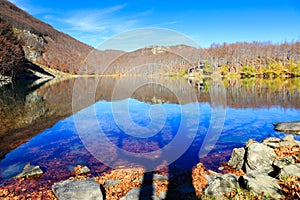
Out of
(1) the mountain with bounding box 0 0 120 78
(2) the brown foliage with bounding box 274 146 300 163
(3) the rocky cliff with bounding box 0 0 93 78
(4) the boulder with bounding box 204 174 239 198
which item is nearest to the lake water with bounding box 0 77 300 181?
(2) the brown foliage with bounding box 274 146 300 163

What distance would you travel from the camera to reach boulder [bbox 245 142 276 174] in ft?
30.7

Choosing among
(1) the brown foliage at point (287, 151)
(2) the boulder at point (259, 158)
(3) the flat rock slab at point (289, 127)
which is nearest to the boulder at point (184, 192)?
(2) the boulder at point (259, 158)

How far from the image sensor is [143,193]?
775 centimetres

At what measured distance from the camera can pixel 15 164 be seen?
38.4 feet

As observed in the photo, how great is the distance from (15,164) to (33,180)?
104 inches

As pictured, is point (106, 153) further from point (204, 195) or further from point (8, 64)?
point (8, 64)

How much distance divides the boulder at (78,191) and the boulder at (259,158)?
20.0 ft

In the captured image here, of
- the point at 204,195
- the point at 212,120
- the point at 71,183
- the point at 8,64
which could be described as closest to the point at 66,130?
the point at 71,183

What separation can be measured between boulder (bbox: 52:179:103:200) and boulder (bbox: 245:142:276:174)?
6.11 m

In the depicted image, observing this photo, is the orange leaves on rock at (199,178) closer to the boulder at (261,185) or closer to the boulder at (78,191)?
the boulder at (261,185)

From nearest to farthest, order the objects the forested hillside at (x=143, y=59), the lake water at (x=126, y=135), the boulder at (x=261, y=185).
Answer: the boulder at (x=261, y=185)
the forested hillside at (x=143, y=59)
the lake water at (x=126, y=135)

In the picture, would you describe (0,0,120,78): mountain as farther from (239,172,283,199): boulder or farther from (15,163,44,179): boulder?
(239,172,283,199): boulder

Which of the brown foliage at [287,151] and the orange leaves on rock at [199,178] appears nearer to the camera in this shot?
the orange leaves on rock at [199,178]

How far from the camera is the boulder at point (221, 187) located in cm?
699
